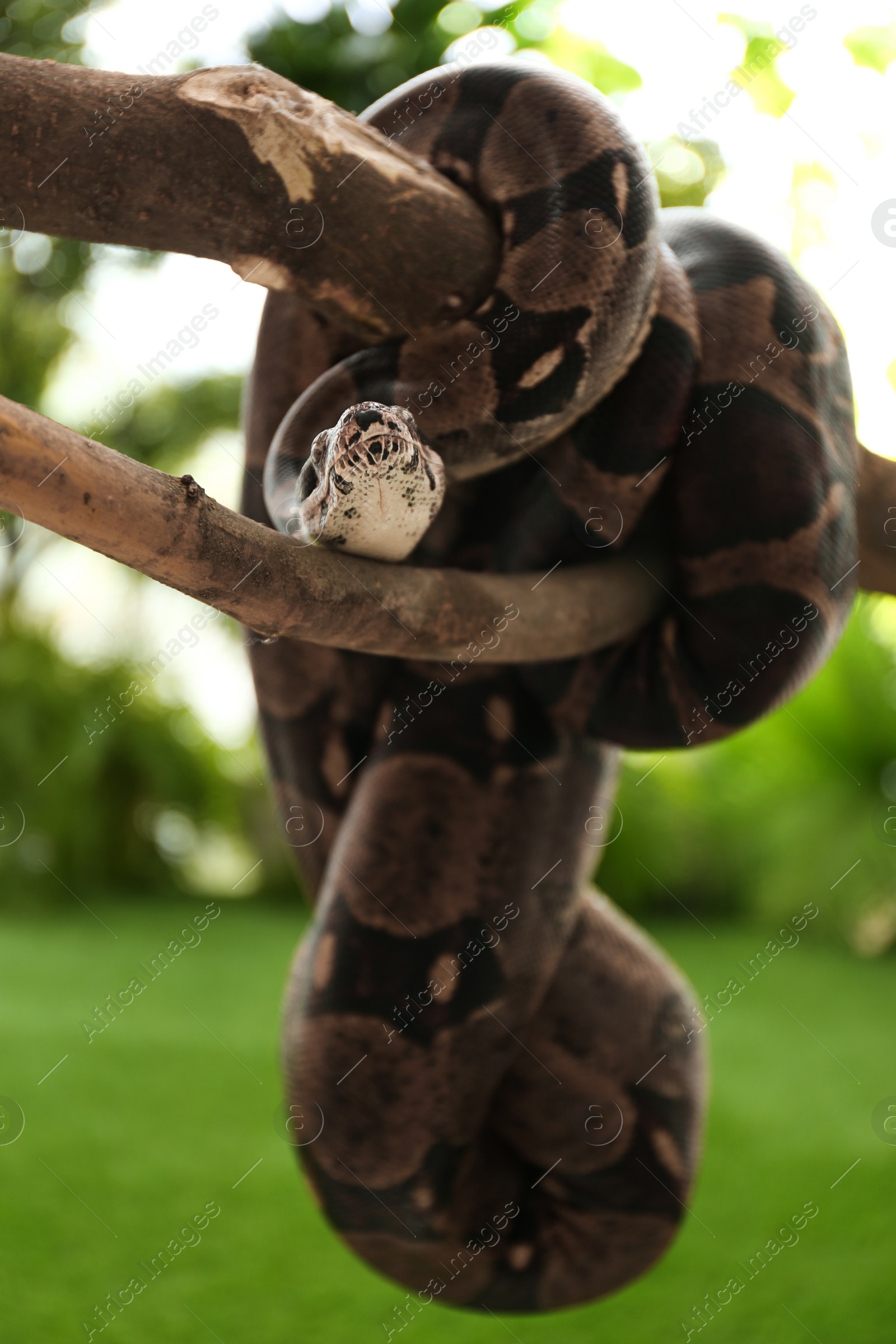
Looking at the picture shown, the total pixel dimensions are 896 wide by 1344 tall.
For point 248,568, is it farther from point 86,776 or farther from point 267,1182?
point 86,776

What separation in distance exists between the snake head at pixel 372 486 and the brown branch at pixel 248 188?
244 millimetres

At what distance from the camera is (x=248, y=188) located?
101 centimetres

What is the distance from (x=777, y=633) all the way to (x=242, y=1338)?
1818 millimetres

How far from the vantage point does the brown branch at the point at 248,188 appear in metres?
0.94

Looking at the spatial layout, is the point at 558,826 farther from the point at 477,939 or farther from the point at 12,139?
the point at 12,139

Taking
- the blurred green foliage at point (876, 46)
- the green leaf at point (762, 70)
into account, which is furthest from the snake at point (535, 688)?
the blurred green foliage at point (876, 46)

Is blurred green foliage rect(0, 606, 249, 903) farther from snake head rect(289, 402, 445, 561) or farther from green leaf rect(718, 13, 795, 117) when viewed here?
snake head rect(289, 402, 445, 561)

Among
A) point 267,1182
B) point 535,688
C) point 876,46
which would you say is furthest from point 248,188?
point 876,46

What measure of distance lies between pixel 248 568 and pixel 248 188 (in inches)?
17.3

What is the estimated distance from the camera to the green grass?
2152 millimetres

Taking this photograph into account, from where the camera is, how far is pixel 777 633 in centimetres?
133

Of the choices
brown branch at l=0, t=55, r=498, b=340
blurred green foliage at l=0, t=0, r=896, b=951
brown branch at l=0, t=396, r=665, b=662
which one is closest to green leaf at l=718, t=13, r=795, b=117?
blurred green foliage at l=0, t=0, r=896, b=951

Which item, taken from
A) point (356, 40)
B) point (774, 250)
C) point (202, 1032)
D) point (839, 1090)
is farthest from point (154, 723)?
point (774, 250)

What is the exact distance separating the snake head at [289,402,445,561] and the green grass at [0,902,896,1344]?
73.1 inches
